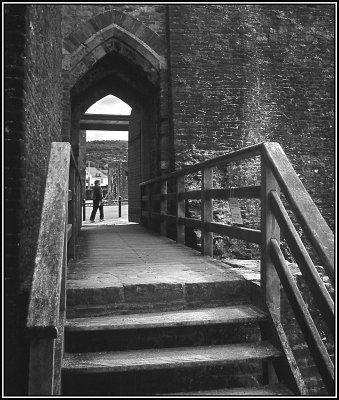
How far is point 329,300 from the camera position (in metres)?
2.10

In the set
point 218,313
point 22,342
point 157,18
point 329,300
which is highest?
point 157,18

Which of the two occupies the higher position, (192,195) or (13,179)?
(13,179)

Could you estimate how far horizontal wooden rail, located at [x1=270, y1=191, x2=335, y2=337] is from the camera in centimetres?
209

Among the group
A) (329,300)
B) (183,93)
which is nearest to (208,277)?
(329,300)

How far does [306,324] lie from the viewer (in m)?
2.39

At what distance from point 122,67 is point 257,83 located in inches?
123

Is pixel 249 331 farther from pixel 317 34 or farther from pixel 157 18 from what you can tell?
pixel 317 34

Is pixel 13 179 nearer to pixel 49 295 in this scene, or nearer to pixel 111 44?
pixel 49 295

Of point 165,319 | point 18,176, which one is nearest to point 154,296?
point 165,319

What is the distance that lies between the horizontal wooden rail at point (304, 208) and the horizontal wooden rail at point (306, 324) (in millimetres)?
394

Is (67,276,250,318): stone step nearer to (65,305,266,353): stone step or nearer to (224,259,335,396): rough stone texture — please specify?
(65,305,266,353): stone step

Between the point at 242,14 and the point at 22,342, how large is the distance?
26.4 feet

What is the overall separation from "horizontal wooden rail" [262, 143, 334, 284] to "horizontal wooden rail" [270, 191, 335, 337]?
0.12m

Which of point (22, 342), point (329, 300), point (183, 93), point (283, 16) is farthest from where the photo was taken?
point (283, 16)
